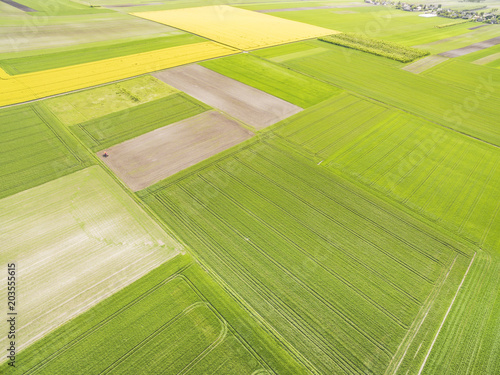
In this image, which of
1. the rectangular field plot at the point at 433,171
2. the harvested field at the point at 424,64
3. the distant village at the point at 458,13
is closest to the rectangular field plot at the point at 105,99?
the rectangular field plot at the point at 433,171

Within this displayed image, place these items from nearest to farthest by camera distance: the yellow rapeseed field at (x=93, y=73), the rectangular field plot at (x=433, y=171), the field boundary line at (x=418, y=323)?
the field boundary line at (x=418, y=323), the rectangular field plot at (x=433, y=171), the yellow rapeseed field at (x=93, y=73)

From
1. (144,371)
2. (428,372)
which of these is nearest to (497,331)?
(428,372)

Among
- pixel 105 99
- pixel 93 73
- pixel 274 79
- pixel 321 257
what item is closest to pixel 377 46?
pixel 274 79

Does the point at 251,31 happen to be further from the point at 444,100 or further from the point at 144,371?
the point at 144,371

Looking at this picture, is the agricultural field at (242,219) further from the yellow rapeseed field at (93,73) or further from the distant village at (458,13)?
the distant village at (458,13)

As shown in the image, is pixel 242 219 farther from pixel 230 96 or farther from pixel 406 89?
pixel 406 89

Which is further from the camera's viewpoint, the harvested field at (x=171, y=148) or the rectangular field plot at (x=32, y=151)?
the harvested field at (x=171, y=148)

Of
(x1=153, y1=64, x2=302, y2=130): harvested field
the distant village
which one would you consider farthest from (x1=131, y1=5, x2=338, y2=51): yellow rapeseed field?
the distant village
